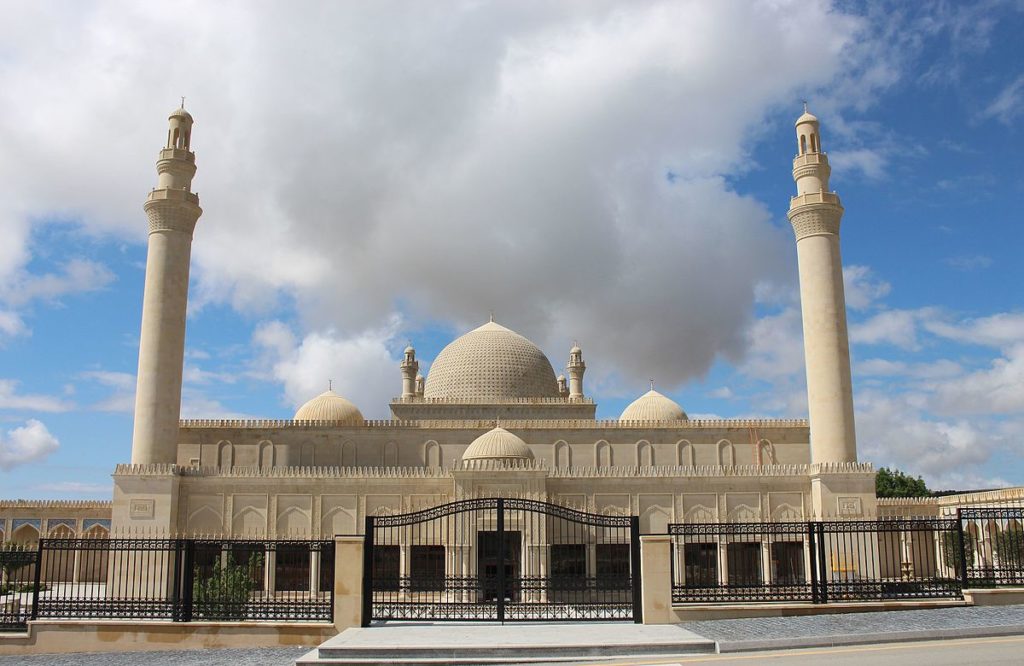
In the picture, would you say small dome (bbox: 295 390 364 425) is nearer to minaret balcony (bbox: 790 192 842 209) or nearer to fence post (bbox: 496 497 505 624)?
minaret balcony (bbox: 790 192 842 209)

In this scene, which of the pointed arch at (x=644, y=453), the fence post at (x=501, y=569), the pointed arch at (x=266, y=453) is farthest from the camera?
the pointed arch at (x=644, y=453)

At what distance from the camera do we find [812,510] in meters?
31.8

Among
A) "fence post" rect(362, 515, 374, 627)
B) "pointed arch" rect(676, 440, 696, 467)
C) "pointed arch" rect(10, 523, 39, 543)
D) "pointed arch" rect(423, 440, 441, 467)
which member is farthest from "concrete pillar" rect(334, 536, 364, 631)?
"pointed arch" rect(10, 523, 39, 543)

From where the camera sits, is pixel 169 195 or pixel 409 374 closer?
pixel 169 195

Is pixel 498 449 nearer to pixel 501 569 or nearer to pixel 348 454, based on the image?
pixel 348 454

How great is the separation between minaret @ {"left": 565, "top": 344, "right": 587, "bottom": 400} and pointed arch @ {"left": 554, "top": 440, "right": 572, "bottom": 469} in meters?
6.41

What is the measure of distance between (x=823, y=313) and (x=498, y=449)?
1248 cm

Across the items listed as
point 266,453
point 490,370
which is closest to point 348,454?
point 266,453

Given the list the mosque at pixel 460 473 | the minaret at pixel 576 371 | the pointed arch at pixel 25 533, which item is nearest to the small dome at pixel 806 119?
the mosque at pixel 460 473

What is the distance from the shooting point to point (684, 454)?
38.6 meters

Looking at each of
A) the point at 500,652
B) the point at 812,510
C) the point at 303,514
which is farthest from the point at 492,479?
the point at 500,652

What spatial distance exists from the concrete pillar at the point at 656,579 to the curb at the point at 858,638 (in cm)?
251

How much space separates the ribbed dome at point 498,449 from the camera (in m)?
30.7

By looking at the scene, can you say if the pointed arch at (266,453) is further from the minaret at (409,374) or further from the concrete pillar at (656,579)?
the concrete pillar at (656,579)
